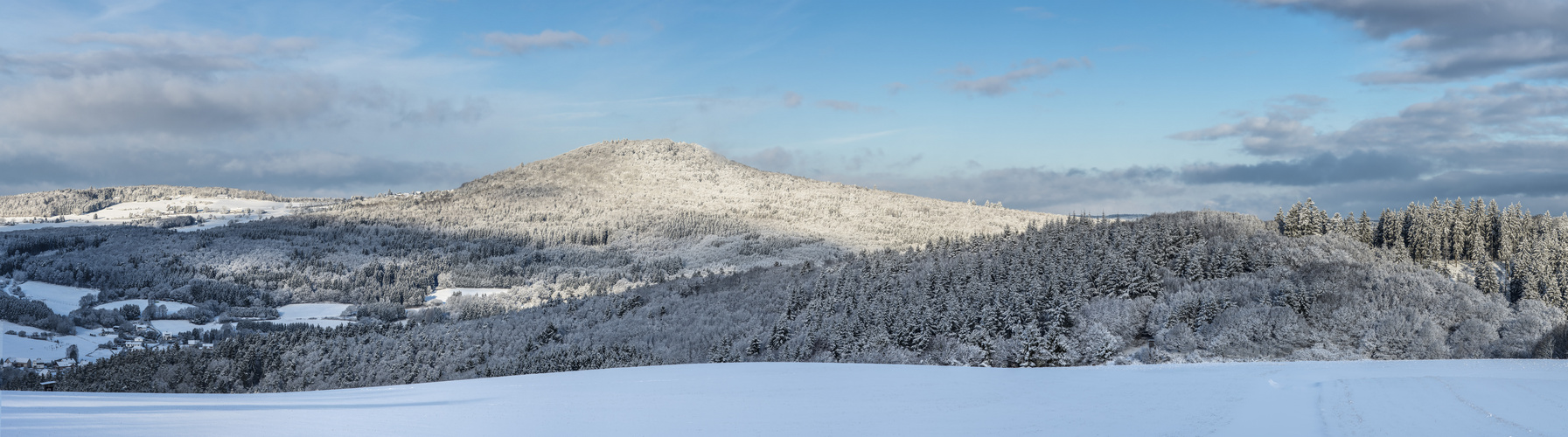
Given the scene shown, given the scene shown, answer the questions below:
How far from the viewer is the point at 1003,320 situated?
47531 mm

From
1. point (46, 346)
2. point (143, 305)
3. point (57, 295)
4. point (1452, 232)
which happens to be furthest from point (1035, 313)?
point (57, 295)

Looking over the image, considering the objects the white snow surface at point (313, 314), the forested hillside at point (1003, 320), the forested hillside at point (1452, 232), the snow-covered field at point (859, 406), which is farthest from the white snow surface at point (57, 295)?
the forested hillside at point (1452, 232)

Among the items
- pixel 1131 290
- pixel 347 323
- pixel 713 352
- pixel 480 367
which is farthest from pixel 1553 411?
pixel 347 323

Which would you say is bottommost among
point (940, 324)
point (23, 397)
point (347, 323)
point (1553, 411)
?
point (347, 323)

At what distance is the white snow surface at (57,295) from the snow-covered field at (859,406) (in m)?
161

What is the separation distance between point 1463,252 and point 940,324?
56.2 m

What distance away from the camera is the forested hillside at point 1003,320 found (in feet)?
128

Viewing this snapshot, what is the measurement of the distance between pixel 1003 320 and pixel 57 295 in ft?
596

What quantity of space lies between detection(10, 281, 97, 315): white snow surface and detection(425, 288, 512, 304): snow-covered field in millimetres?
58483

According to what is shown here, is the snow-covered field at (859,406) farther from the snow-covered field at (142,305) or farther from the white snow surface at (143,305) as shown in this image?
the snow-covered field at (142,305)

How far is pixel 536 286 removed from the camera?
553 ft

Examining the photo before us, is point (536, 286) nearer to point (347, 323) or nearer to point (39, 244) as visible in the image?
point (347, 323)

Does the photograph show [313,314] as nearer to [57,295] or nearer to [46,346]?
[46,346]

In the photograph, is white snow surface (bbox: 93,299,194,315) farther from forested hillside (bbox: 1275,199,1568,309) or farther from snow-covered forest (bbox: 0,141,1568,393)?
forested hillside (bbox: 1275,199,1568,309)
